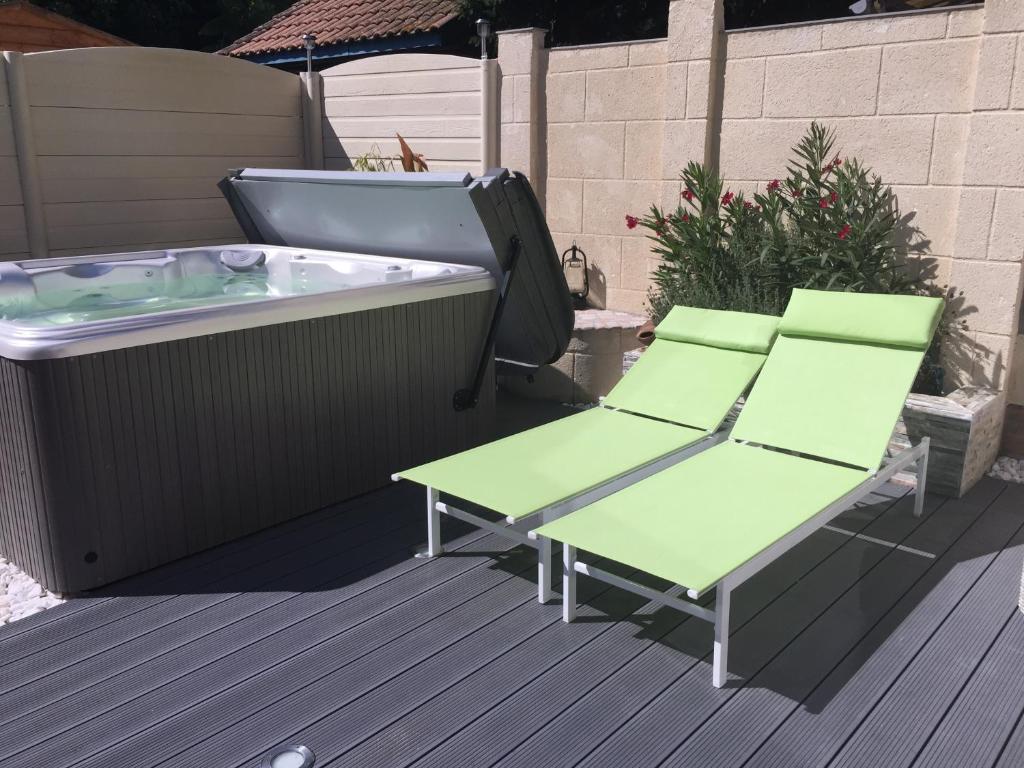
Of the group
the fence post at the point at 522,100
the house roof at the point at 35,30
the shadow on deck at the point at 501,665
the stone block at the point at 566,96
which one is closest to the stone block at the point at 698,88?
the stone block at the point at 566,96

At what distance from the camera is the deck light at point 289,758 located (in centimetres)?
217

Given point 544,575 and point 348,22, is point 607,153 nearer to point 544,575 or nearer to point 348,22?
point 544,575

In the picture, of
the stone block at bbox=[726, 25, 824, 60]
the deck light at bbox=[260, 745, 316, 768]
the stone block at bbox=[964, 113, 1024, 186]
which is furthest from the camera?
the stone block at bbox=[726, 25, 824, 60]

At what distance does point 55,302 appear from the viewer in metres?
4.39

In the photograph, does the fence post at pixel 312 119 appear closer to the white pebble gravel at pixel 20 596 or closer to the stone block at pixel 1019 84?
the white pebble gravel at pixel 20 596

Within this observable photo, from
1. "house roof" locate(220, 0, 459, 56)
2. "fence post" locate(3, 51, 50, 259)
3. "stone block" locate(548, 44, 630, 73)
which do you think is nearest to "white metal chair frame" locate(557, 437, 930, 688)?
"stone block" locate(548, 44, 630, 73)

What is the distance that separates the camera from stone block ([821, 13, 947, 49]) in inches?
160

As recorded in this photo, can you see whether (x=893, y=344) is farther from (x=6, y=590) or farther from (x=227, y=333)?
(x=6, y=590)

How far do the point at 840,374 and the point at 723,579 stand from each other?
1.46 metres

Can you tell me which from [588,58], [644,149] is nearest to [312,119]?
[588,58]

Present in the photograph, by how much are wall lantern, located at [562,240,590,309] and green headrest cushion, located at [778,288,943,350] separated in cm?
200

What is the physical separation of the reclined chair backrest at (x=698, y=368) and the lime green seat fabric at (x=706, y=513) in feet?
1.15

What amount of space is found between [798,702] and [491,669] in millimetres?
848

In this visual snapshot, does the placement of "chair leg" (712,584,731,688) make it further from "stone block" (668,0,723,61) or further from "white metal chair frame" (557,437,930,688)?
"stone block" (668,0,723,61)
